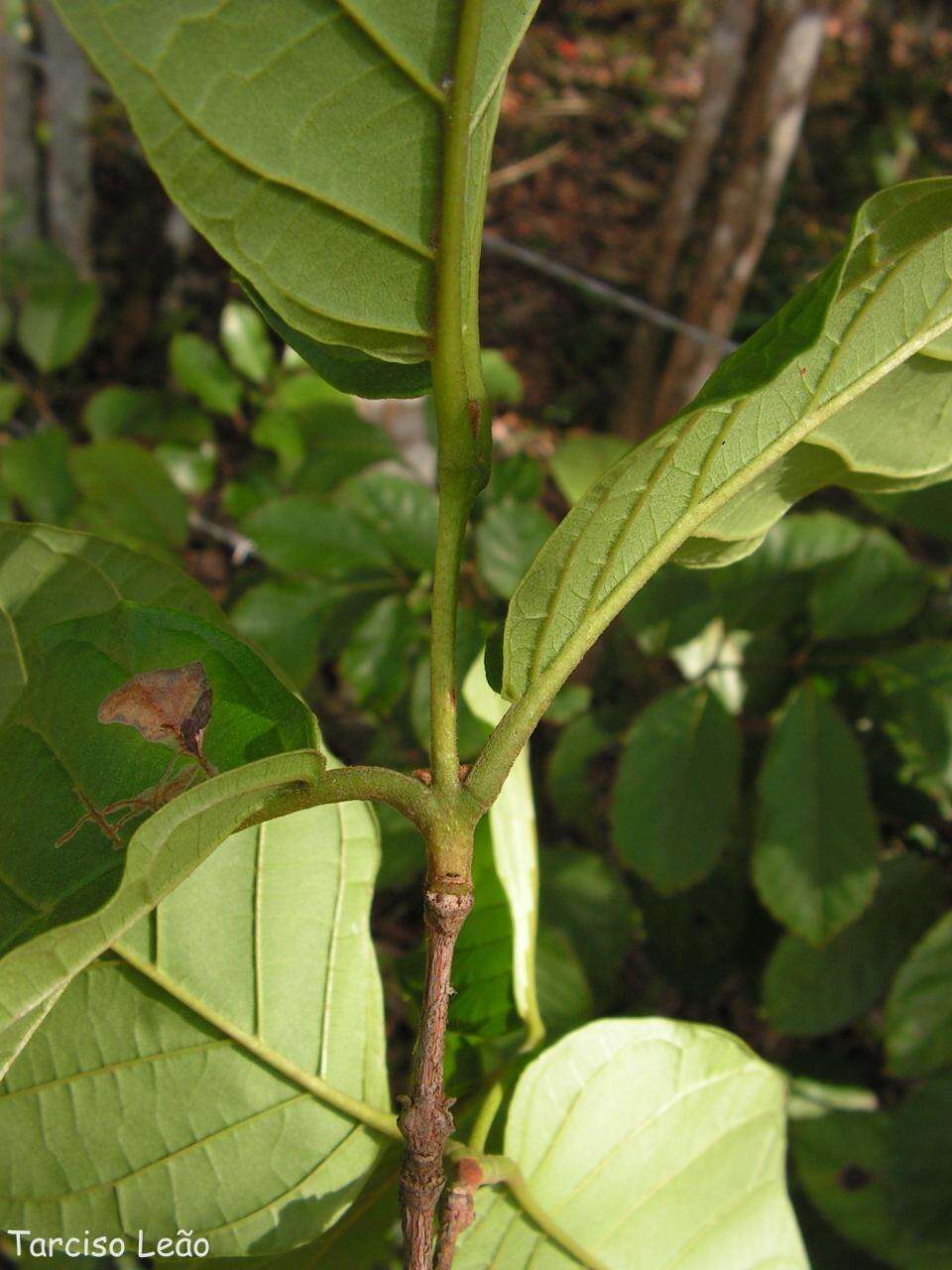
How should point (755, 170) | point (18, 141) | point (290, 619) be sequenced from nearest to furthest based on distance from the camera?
point (290, 619) → point (755, 170) → point (18, 141)

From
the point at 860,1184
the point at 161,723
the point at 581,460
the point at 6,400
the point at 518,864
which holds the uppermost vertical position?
the point at 6,400

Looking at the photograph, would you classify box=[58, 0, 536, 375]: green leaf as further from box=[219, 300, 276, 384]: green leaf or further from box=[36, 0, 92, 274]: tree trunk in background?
box=[36, 0, 92, 274]: tree trunk in background

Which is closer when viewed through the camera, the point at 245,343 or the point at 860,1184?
the point at 860,1184

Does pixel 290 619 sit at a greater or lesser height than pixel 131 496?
lesser

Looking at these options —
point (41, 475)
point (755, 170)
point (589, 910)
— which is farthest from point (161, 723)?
point (755, 170)

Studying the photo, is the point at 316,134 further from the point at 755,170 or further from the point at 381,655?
the point at 755,170

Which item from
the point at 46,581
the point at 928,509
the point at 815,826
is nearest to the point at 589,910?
the point at 815,826

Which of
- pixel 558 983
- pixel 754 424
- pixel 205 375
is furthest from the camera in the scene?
pixel 205 375
